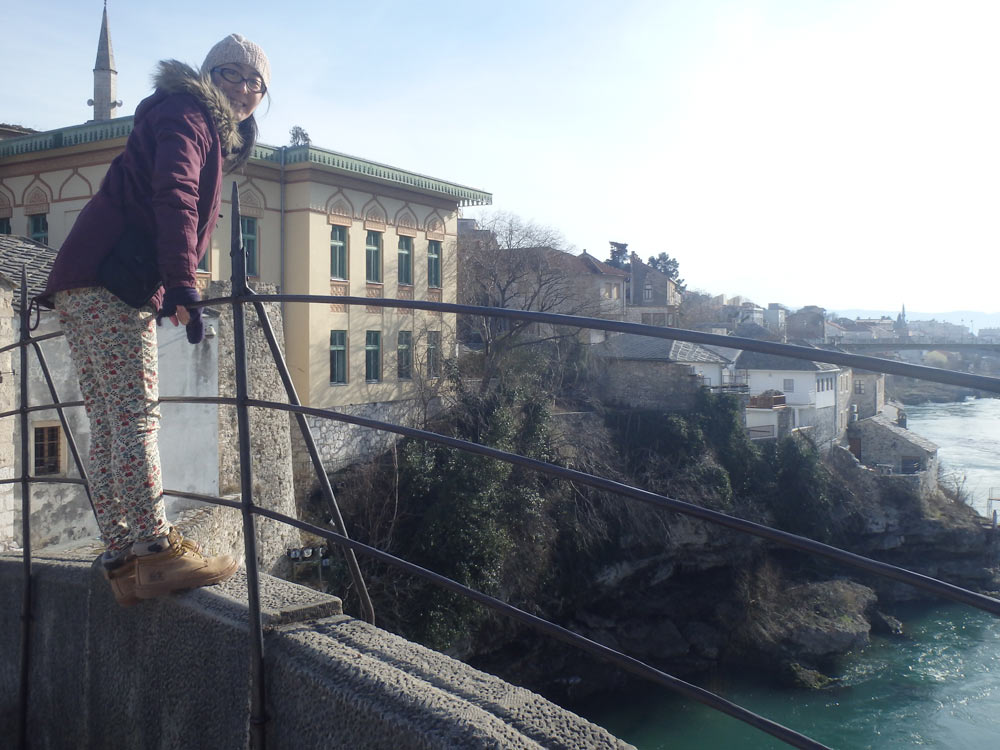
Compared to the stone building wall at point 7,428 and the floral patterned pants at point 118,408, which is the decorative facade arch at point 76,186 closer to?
the stone building wall at point 7,428

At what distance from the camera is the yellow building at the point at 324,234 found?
1731 centimetres

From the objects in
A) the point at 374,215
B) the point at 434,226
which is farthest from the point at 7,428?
the point at 434,226

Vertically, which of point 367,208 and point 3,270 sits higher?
point 367,208

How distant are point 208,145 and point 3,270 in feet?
29.6

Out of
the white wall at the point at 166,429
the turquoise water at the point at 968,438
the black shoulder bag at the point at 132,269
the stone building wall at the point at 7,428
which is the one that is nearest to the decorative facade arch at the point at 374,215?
the white wall at the point at 166,429

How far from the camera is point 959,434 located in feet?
149

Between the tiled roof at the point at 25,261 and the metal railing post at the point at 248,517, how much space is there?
8234mm

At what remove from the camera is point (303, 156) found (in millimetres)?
18797

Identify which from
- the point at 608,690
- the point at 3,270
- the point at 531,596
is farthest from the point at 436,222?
the point at 3,270

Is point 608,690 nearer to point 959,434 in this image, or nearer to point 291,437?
point 291,437

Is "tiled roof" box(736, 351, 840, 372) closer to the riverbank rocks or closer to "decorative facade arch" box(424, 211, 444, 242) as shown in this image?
the riverbank rocks

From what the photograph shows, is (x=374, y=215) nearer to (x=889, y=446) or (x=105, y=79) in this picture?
(x=105, y=79)

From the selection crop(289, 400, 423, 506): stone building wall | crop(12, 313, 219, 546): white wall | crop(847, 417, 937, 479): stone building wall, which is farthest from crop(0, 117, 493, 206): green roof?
crop(847, 417, 937, 479): stone building wall

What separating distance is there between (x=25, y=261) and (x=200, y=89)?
10209 millimetres
